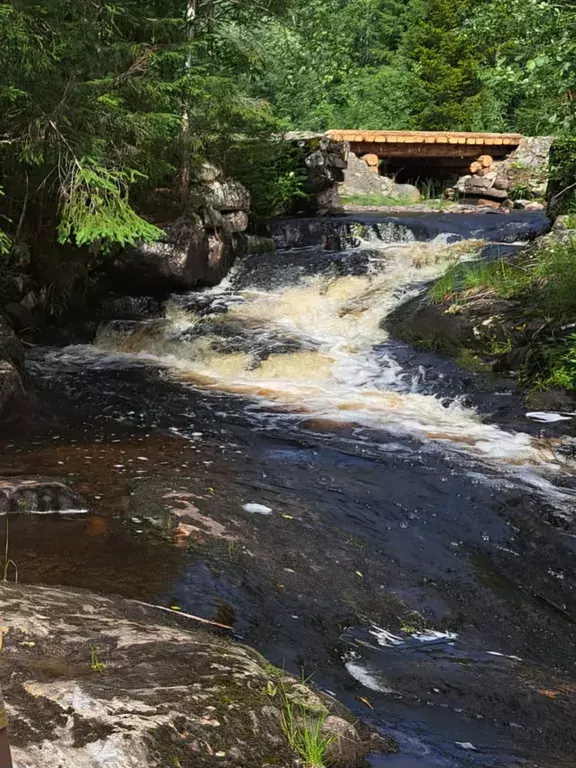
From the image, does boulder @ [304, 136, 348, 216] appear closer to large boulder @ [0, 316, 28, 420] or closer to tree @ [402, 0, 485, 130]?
large boulder @ [0, 316, 28, 420]

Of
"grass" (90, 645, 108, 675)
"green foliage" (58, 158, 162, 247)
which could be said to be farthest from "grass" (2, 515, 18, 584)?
"green foliage" (58, 158, 162, 247)

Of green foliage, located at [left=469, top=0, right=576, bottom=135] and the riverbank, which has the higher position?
green foliage, located at [left=469, top=0, right=576, bottom=135]

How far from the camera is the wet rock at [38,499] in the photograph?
4395 millimetres

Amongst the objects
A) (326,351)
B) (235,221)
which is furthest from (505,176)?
(326,351)

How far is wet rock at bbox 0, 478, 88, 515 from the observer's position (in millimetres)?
4395

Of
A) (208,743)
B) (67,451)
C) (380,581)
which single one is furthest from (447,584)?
(67,451)

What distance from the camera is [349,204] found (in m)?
18.7

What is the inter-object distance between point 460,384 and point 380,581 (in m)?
4.35

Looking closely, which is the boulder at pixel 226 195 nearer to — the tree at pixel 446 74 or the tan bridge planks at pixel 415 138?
the tan bridge planks at pixel 415 138

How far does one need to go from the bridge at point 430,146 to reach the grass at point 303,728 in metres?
18.8

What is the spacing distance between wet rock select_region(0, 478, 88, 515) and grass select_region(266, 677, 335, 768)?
247 centimetres

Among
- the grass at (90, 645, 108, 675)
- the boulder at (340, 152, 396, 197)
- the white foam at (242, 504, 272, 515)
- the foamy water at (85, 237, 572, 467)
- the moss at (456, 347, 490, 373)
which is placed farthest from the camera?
the boulder at (340, 152, 396, 197)

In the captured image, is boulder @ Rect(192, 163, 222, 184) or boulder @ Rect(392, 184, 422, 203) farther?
boulder @ Rect(392, 184, 422, 203)

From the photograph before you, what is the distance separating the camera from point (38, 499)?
446 centimetres
